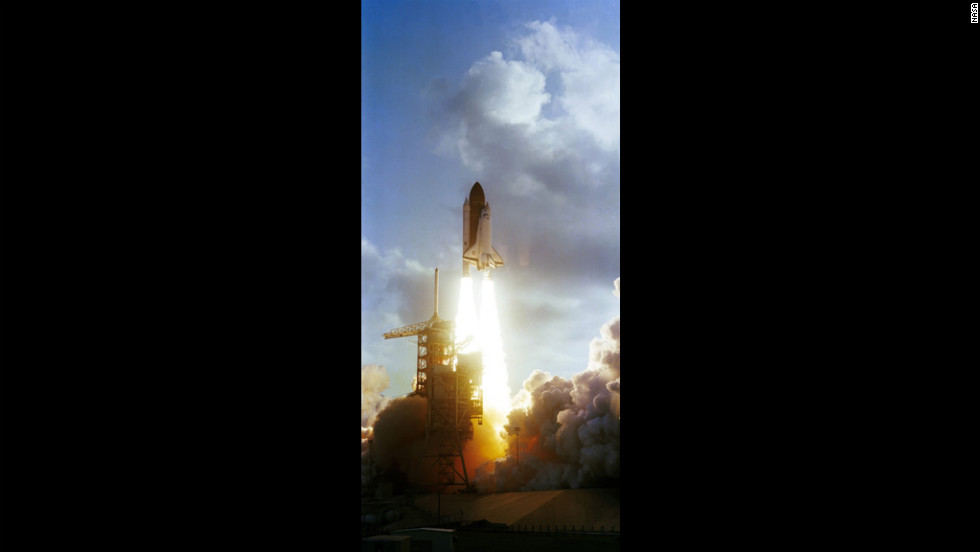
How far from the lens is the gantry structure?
32031 mm

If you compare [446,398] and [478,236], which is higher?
[478,236]

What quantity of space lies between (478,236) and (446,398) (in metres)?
7.19

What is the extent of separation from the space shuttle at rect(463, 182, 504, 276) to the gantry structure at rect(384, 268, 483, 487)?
3168 millimetres

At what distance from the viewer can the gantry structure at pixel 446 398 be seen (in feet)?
105

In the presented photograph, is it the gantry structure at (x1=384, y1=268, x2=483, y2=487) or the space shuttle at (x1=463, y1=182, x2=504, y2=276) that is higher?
the space shuttle at (x1=463, y1=182, x2=504, y2=276)

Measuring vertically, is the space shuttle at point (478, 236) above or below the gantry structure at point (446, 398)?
above

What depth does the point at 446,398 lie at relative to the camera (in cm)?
3219

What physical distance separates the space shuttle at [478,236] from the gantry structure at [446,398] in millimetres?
3168
